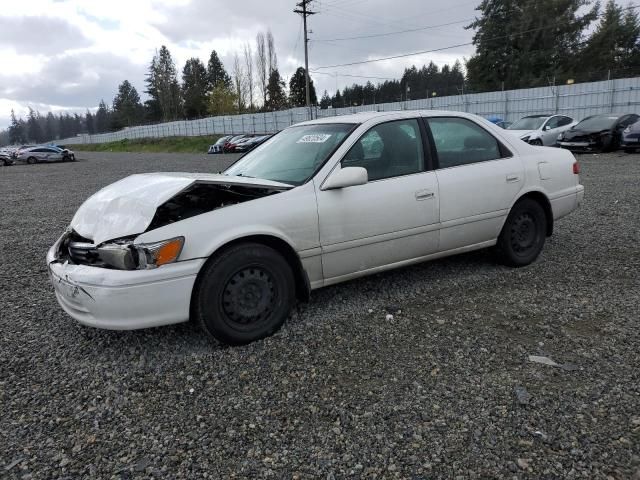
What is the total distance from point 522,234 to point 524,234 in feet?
0.10

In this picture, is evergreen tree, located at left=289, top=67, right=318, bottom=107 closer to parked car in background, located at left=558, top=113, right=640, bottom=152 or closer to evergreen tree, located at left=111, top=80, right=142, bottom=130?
evergreen tree, located at left=111, top=80, right=142, bottom=130

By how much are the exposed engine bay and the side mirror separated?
0.37m

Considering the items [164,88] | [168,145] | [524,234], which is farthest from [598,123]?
[164,88]

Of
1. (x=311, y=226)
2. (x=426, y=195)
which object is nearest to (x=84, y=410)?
(x=311, y=226)

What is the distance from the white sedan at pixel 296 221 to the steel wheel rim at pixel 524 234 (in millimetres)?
12

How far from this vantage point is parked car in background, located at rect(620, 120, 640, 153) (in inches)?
616

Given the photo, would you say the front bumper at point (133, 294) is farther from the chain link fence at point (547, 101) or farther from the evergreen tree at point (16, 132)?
the evergreen tree at point (16, 132)

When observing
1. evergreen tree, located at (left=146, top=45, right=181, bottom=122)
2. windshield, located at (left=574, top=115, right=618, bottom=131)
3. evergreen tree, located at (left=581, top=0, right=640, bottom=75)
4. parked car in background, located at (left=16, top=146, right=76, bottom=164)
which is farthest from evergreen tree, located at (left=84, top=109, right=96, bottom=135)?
windshield, located at (left=574, top=115, right=618, bottom=131)

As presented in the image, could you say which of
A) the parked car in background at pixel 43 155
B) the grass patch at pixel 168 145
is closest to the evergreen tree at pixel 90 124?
the grass patch at pixel 168 145

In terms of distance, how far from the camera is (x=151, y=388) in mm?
2787

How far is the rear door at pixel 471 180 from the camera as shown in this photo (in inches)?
159

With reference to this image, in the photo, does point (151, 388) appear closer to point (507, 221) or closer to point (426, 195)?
point (426, 195)

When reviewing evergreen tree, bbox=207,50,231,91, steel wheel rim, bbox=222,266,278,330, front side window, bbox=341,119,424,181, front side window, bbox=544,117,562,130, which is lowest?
steel wheel rim, bbox=222,266,278,330

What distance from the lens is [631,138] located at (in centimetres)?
1571
